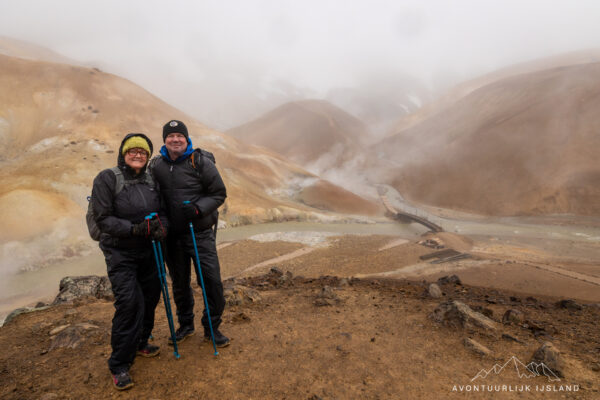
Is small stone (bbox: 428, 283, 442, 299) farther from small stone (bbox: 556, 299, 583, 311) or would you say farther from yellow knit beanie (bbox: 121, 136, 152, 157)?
yellow knit beanie (bbox: 121, 136, 152, 157)

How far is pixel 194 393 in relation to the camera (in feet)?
11.0

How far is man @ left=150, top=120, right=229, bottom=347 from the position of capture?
12.6ft

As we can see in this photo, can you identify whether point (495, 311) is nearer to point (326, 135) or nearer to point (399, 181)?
point (399, 181)

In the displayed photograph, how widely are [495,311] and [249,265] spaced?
12.1 meters

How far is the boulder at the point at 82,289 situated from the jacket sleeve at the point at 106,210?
5666 mm

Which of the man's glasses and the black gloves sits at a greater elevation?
the man's glasses

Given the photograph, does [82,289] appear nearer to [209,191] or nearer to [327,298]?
[327,298]

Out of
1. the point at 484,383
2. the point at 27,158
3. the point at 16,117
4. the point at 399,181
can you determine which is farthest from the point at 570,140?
the point at 16,117

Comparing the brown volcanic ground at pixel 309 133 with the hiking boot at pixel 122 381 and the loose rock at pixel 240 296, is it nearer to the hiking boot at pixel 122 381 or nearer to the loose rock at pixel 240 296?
the loose rock at pixel 240 296

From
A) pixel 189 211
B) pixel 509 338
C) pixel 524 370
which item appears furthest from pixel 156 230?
pixel 509 338

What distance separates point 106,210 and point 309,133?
283ft

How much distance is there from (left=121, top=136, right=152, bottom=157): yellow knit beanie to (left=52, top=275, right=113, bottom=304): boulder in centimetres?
590

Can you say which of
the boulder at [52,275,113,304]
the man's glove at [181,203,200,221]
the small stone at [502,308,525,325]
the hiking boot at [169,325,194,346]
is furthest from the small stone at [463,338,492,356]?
the boulder at [52,275,113,304]

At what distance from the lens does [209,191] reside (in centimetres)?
402
